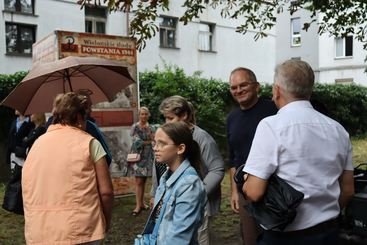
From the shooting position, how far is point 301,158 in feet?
7.61

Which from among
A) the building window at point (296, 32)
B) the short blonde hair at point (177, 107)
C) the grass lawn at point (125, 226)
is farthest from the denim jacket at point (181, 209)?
the building window at point (296, 32)

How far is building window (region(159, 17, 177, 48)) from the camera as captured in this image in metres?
21.4

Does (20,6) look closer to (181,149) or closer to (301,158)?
(181,149)

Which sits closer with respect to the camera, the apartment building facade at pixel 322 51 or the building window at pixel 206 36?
the building window at pixel 206 36

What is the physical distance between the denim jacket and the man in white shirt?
318 millimetres

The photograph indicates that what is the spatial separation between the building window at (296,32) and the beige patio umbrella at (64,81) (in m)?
30.0

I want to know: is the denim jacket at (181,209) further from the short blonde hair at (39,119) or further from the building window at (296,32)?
the building window at (296,32)

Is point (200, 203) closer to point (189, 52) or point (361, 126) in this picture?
point (361, 126)

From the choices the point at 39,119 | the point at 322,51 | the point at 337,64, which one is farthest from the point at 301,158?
the point at 322,51

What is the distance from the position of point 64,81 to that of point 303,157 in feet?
10.6

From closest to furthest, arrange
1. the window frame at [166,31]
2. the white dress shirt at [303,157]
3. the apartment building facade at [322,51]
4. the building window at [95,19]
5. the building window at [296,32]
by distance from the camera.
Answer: the white dress shirt at [303,157] < the building window at [95,19] < the window frame at [166,31] < the apartment building facade at [322,51] < the building window at [296,32]

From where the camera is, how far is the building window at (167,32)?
21.4 m

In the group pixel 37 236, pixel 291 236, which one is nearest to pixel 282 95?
pixel 291 236

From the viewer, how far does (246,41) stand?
83.5ft
